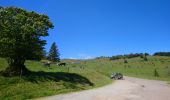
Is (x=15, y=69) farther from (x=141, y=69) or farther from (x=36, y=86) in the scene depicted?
(x=141, y=69)

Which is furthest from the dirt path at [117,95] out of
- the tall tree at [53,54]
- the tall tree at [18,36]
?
the tall tree at [53,54]

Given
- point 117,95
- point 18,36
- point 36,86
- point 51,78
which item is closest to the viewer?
point 117,95

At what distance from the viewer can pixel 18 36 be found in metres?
39.4

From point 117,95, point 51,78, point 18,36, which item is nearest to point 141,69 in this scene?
point 51,78

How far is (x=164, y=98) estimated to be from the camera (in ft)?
101

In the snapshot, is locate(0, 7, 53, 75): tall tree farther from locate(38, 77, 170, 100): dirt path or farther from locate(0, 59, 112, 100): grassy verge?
locate(38, 77, 170, 100): dirt path

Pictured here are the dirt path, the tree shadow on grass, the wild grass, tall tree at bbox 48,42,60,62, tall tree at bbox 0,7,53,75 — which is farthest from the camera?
tall tree at bbox 48,42,60,62

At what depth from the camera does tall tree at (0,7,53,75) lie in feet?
127

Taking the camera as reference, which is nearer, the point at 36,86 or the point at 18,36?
the point at 36,86

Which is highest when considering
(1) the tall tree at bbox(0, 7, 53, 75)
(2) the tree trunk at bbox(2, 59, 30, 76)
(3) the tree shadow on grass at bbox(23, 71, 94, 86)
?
(1) the tall tree at bbox(0, 7, 53, 75)

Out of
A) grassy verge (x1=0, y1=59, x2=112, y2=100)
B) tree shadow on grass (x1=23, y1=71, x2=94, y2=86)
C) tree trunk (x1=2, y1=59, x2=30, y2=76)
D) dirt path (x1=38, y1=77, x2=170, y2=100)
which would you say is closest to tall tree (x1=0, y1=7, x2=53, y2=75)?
tree trunk (x1=2, y1=59, x2=30, y2=76)

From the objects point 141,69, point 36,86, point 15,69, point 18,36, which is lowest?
point 36,86

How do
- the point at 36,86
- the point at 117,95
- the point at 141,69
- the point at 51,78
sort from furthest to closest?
the point at 141,69
the point at 51,78
the point at 36,86
the point at 117,95

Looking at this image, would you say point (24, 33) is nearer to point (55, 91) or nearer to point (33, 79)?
point (33, 79)
